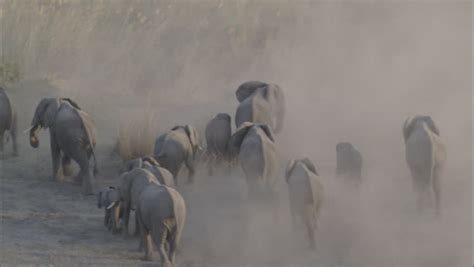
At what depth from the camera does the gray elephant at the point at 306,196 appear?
14.3 meters

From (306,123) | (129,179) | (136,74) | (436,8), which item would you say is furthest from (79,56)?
(129,179)

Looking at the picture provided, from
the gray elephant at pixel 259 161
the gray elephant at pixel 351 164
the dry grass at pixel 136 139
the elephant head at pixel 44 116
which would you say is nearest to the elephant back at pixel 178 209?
the gray elephant at pixel 259 161

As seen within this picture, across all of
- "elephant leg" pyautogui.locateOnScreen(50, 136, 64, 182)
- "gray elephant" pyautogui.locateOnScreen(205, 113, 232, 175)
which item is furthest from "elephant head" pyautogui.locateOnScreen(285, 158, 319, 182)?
"elephant leg" pyautogui.locateOnScreen(50, 136, 64, 182)

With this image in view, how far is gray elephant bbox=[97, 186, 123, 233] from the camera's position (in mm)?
15055

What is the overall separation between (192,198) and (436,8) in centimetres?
1432

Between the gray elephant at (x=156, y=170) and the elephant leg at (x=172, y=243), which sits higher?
the gray elephant at (x=156, y=170)

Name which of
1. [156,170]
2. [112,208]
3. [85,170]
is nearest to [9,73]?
[85,170]

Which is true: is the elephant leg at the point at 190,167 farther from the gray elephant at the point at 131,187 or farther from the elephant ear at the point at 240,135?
the gray elephant at the point at 131,187

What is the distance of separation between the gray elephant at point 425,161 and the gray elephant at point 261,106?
254 centimetres

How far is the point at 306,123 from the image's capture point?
832 inches

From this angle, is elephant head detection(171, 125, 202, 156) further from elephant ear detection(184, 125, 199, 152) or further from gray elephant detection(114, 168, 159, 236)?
gray elephant detection(114, 168, 159, 236)

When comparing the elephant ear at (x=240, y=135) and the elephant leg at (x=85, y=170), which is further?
the elephant leg at (x=85, y=170)

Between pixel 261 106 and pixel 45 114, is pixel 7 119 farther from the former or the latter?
pixel 261 106

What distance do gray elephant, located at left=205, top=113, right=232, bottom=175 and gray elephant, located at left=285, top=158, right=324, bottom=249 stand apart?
132 inches
